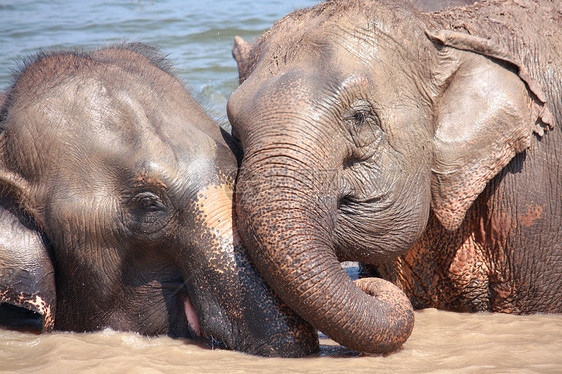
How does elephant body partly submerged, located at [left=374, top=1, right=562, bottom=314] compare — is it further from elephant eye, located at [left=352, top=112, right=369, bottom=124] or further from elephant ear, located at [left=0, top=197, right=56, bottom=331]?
elephant ear, located at [left=0, top=197, right=56, bottom=331]

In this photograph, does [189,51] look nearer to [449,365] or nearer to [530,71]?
[530,71]

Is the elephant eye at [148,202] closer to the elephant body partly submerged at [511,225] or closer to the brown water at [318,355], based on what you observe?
the brown water at [318,355]

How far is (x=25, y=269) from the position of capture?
4.44 meters

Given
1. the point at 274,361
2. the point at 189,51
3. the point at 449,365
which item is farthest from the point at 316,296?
the point at 189,51

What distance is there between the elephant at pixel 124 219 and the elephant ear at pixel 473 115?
1139 millimetres

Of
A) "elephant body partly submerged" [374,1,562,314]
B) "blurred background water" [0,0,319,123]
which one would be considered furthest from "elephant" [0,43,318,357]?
"blurred background water" [0,0,319,123]

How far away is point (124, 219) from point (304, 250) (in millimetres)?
1120

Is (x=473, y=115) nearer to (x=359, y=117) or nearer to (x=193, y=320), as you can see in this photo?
(x=359, y=117)

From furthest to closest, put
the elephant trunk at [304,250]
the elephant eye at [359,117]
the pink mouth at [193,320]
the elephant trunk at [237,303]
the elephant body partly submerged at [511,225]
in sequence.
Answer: the elephant body partly submerged at [511,225], the pink mouth at [193,320], the elephant eye at [359,117], the elephant trunk at [237,303], the elephant trunk at [304,250]

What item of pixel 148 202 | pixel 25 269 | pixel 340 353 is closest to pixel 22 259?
pixel 25 269

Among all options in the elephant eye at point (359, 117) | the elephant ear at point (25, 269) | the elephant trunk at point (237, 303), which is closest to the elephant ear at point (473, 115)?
the elephant eye at point (359, 117)

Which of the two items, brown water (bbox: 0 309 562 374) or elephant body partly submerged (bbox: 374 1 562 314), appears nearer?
brown water (bbox: 0 309 562 374)

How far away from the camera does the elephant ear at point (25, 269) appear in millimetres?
4434

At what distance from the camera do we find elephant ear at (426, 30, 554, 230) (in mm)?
4316
